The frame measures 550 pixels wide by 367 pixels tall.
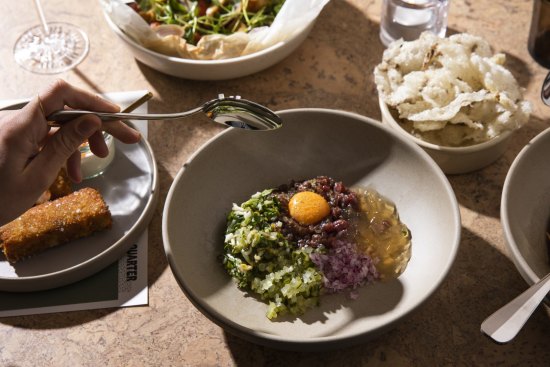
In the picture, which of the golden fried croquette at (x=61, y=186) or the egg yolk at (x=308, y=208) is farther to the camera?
the golden fried croquette at (x=61, y=186)

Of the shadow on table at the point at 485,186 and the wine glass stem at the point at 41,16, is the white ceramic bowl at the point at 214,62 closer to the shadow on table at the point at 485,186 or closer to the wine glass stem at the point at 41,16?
the wine glass stem at the point at 41,16

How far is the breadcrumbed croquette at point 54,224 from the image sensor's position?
4.78 ft

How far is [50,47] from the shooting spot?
6.73 feet

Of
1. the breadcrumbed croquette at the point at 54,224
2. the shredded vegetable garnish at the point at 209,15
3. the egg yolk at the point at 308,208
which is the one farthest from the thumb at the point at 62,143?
the shredded vegetable garnish at the point at 209,15

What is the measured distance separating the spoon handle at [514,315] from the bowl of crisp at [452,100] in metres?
0.45

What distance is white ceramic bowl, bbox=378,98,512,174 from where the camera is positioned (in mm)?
1566

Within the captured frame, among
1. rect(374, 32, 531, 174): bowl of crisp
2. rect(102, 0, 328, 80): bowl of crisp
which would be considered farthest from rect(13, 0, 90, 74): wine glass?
rect(374, 32, 531, 174): bowl of crisp

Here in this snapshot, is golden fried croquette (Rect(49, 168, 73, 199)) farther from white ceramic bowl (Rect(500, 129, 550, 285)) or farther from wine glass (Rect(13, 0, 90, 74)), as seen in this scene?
white ceramic bowl (Rect(500, 129, 550, 285))

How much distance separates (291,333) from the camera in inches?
51.2

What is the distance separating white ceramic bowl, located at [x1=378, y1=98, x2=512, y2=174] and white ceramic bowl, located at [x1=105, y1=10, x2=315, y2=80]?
1.14ft

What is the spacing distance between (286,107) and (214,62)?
0.81ft

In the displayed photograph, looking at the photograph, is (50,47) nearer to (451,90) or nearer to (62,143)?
(62,143)

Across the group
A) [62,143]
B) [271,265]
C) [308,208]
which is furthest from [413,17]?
[62,143]

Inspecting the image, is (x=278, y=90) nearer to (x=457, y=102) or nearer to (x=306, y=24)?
(x=306, y=24)
